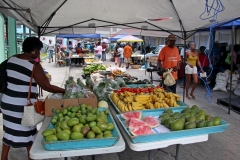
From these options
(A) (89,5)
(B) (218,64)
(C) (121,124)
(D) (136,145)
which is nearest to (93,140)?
(D) (136,145)

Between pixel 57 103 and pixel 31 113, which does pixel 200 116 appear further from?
pixel 31 113

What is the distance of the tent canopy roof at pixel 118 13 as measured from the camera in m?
3.51

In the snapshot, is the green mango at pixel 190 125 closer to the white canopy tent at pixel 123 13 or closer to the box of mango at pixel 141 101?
the box of mango at pixel 141 101

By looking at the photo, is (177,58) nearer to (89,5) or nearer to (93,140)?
(89,5)

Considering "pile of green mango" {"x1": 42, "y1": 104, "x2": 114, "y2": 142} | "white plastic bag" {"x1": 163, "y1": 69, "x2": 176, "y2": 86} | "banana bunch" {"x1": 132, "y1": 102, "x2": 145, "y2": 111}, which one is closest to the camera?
"pile of green mango" {"x1": 42, "y1": 104, "x2": 114, "y2": 142}

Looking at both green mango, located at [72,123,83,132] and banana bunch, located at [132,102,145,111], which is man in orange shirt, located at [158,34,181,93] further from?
green mango, located at [72,123,83,132]

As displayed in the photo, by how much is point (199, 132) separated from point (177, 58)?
11.8 feet

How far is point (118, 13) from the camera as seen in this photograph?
4.65 metres

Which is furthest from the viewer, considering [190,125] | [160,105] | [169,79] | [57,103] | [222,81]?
[222,81]

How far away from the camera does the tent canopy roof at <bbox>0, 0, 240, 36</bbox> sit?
351 cm

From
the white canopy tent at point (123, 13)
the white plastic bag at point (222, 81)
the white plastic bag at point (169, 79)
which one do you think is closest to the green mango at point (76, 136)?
the white canopy tent at point (123, 13)


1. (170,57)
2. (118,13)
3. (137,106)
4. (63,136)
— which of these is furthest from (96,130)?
(170,57)

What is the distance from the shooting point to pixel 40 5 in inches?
136

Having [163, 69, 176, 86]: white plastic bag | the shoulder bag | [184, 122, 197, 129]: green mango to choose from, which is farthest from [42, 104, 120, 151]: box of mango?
[163, 69, 176, 86]: white plastic bag
